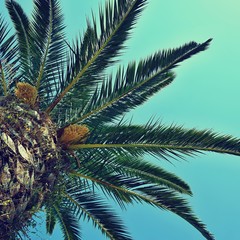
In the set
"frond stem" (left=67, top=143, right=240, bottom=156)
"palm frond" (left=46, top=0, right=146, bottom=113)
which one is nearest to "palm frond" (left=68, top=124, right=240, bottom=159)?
"frond stem" (left=67, top=143, right=240, bottom=156)

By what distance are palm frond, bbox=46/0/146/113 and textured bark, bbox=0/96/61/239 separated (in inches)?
58.6

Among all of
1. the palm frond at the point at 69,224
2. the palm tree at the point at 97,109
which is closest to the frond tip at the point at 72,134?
the palm tree at the point at 97,109

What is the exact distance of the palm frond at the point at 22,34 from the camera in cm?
960

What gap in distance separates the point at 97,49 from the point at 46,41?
1150 millimetres

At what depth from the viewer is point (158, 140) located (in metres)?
8.73

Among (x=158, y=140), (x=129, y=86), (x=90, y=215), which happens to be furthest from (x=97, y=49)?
(x=90, y=215)

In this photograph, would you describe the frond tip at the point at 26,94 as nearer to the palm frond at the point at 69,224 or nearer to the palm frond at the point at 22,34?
the palm frond at the point at 22,34

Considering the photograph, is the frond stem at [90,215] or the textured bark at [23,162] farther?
the frond stem at [90,215]

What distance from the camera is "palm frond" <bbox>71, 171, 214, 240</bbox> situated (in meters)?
9.17

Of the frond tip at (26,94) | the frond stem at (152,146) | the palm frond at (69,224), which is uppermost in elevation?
the frond stem at (152,146)

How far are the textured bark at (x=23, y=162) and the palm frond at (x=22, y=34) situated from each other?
2088 mm

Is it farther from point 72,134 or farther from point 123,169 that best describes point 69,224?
point 72,134

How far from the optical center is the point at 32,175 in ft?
22.2

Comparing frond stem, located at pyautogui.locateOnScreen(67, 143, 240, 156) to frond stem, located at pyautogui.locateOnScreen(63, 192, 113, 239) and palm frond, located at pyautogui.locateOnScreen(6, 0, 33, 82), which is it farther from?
palm frond, located at pyautogui.locateOnScreen(6, 0, 33, 82)
